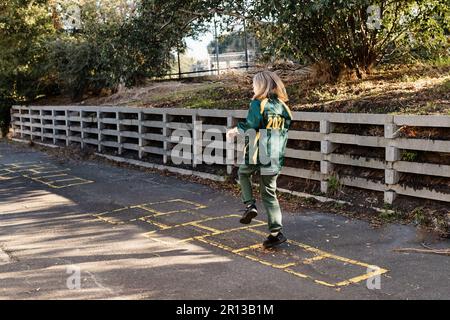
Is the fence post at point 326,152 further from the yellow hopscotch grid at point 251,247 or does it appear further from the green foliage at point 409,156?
the yellow hopscotch grid at point 251,247

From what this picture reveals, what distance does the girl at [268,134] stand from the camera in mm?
5691

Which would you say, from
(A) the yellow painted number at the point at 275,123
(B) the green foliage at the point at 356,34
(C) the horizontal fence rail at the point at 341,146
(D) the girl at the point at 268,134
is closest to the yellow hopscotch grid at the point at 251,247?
(D) the girl at the point at 268,134

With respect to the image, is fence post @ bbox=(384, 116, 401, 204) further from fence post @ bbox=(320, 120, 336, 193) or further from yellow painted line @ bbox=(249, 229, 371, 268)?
yellow painted line @ bbox=(249, 229, 371, 268)

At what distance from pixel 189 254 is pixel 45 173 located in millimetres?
7550

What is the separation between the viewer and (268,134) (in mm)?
5707

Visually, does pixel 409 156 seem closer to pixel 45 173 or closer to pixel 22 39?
pixel 45 173

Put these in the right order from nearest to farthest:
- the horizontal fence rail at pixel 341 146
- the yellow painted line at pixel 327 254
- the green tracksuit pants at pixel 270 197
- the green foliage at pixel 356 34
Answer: the yellow painted line at pixel 327 254
the green tracksuit pants at pixel 270 197
the horizontal fence rail at pixel 341 146
the green foliage at pixel 356 34

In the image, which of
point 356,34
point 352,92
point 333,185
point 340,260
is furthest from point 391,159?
point 356,34

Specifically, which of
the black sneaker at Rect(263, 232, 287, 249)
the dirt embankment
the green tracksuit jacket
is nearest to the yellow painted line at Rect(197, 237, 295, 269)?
the black sneaker at Rect(263, 232, 287, 249)

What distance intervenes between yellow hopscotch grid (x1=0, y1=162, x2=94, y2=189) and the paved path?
1546 millimetres

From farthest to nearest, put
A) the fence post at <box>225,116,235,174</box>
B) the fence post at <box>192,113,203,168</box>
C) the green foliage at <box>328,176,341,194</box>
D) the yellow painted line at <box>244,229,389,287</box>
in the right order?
the fence post at <box>192,113,203,168</box>
the fence post at <box>225,116,235,174</box>
the green foliage at <box>328,176,341,194</box>
the yellow painted line at <box>244,229,389,287</box>

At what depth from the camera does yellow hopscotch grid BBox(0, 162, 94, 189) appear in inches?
426

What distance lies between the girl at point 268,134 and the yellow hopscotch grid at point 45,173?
579 cm

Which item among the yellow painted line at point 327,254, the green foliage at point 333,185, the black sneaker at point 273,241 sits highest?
the green foliage at point 333,185
